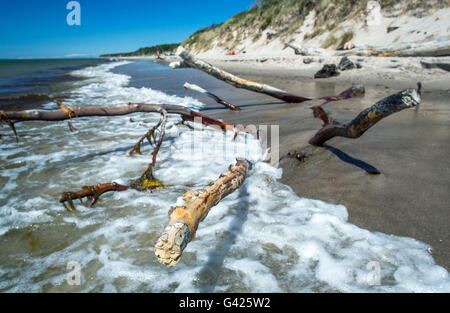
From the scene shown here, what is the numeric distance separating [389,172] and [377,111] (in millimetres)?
852

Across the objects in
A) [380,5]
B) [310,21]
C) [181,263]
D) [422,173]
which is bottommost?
[181,263]

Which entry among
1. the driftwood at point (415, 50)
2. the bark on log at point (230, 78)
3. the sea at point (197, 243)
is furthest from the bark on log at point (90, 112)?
the driftwood at point (415, 50)

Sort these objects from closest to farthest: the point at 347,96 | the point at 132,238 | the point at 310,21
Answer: the point at 132,238, the point at 347,96, the point at 310,21

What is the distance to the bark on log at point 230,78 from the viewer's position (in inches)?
183

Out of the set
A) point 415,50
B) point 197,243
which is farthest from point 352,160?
point 415,50

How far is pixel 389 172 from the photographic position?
2160mm

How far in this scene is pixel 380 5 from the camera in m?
13.0

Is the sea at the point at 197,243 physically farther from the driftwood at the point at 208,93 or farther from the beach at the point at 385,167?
the driftwood at the point at 208,93

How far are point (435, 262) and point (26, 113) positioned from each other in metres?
3.41

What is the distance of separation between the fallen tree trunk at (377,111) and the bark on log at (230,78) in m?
3.00

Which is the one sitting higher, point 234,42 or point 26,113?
point 234,42

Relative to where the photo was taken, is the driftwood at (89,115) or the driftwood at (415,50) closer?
the driftwood at (89,115)
